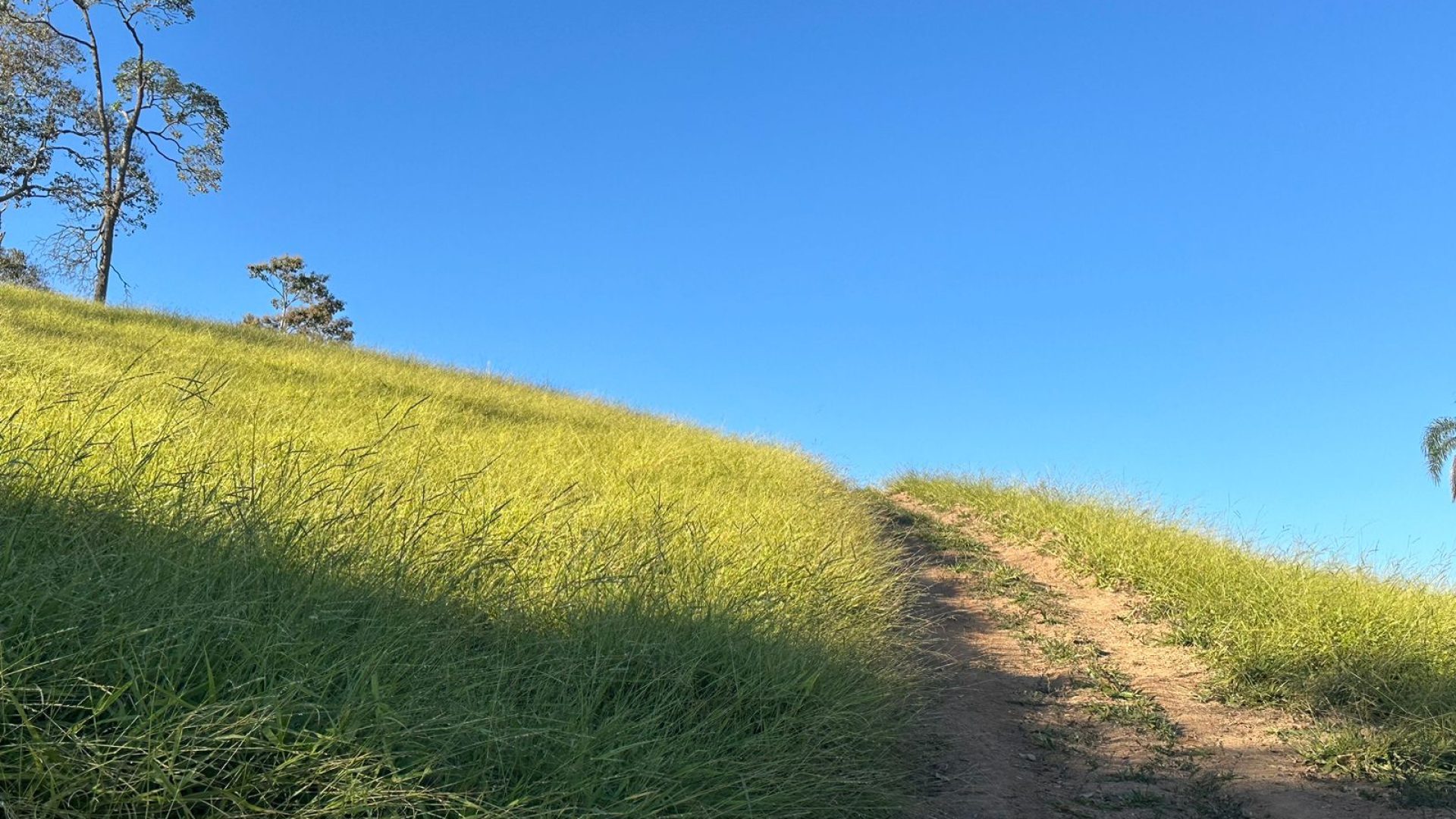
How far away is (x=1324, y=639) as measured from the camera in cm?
578

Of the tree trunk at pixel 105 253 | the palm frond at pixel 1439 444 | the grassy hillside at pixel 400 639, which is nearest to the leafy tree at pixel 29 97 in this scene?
the tree trunk at pixel 105 253

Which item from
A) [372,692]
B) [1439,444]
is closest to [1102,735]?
[372,692]

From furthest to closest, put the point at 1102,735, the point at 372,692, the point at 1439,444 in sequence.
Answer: the point at 1439,444 < the point at 1102,735 < the point at 372,692

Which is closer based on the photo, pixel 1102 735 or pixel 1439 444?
pixel 1102 735

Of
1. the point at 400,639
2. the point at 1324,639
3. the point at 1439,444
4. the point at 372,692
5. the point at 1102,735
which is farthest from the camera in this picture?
the point at 1439,444

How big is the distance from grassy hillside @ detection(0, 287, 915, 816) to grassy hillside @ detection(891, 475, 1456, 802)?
2.55 meters

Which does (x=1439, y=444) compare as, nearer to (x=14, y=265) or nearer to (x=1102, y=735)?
(x=1102, y=735)

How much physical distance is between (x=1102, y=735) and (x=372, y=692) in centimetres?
439

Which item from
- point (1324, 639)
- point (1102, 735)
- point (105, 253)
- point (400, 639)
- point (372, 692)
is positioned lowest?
point (1102, 735)

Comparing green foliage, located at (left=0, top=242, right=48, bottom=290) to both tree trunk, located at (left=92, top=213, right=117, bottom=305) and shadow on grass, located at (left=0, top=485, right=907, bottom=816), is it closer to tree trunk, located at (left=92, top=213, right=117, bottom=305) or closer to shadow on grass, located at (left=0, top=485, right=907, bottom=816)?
tree trunk, located at (left=92, top=213, right=117, bottom=305)

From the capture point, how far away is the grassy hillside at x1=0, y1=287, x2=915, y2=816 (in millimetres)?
2254

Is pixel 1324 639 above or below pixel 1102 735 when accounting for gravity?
above

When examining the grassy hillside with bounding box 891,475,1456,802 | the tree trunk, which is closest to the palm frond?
the grassy hillside with bounding box 891,475,1456,802

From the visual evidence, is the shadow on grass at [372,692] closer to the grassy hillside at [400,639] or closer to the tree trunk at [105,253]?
the grassy hillside at [400,639]
